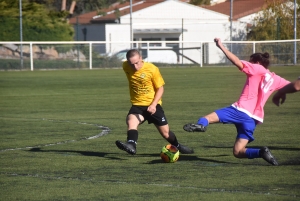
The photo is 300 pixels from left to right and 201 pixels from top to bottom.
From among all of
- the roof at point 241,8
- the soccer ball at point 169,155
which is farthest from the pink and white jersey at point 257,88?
the roof at point 241,8

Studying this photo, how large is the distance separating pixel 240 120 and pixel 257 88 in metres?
0.49

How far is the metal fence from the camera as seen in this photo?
135 feet

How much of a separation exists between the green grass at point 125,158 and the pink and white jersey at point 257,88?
760 millimetres

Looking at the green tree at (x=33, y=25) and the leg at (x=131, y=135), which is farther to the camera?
the green tree at (x=33, y=25)

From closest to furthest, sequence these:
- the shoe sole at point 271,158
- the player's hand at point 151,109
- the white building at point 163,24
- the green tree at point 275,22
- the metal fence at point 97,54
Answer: the shoe sole at point 271,158
the player's hand at point 151,109
the metal fence at point 97,54
the green tree at point 275,22
the white building at point 163,24

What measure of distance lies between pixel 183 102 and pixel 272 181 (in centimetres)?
1214

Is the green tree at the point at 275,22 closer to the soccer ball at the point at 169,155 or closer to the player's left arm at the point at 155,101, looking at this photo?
the player's left arm at the point at 155,101

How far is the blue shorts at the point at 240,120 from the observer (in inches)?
367

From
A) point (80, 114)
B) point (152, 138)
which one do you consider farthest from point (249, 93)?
point (80, 114)

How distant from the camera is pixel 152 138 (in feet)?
41.6

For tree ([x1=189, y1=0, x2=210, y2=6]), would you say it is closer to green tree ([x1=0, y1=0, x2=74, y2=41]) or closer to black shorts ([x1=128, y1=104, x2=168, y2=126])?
green tree ([x1=0, y1=0, x2=74, y2=41])

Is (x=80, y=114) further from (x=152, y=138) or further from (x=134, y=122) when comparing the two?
(x=134, y=122)

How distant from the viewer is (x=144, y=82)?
10336mm

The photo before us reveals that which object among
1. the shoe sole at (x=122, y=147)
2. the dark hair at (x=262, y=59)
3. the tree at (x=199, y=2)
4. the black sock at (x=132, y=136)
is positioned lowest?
the shoe sole at (x=122, y=147)
